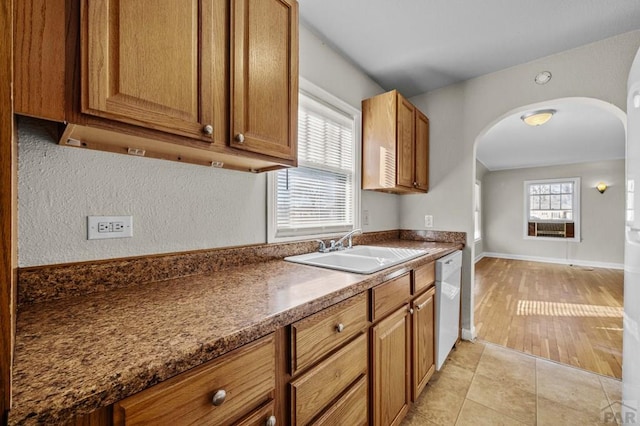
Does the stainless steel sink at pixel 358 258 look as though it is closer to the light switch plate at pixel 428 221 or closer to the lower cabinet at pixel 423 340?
the lower cabinet at pixel 423 340

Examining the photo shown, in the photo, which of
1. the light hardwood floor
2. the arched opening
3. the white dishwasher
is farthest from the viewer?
the arched opening

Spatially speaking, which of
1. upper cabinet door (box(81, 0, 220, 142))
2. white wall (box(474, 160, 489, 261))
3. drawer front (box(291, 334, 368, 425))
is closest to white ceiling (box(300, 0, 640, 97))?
upper cabinet door (box(81, 0, 220, 142))

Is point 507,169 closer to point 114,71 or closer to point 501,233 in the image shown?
point 501,233

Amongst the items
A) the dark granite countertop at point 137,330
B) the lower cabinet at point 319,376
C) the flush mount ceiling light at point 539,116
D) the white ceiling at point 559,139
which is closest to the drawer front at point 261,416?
the lower cabinet at point 319,376

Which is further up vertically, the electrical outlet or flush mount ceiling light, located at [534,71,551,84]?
flush mount ceiling light, located at [534,71,551,84]

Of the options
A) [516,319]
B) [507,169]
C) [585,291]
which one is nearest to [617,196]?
[507,169]

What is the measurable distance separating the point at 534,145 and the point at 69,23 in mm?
6177

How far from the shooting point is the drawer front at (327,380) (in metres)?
0.85

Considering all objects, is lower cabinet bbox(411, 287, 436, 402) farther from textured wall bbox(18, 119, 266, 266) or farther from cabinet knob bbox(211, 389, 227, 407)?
cabinet knob bbox(211, 389, 227, 407)

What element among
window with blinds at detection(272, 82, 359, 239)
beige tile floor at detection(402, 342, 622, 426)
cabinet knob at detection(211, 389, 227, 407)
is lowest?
beige tile floor at detection(402, 342, 622, 426)

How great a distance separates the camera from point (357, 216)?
2.30m

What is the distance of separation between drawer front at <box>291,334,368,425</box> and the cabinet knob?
10.3 inches

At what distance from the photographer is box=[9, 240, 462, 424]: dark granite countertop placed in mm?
444

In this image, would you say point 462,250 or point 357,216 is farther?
point 462,250
